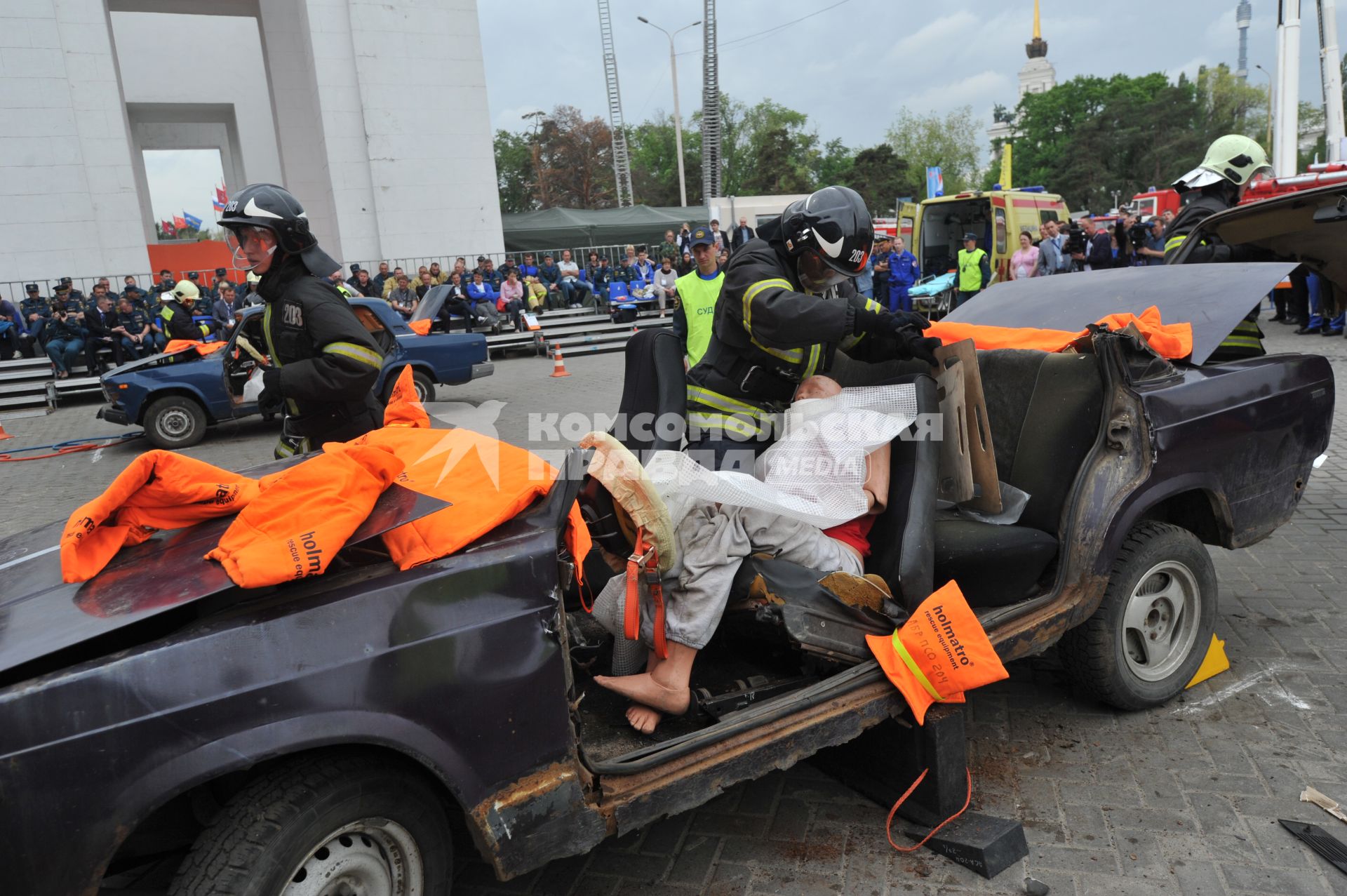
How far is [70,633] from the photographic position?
70.1 inches

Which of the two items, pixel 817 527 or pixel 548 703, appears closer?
pixel 548 703

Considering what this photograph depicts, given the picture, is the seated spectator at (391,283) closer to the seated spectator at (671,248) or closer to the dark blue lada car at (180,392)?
the seated spectator at (671,248)

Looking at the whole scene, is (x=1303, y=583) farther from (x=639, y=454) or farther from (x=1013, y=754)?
(x=639, y=454)

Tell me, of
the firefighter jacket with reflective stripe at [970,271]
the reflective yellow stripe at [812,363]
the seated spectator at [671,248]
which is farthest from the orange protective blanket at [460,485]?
the seated spectator at [671,248]

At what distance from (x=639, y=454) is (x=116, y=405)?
9.63 metres

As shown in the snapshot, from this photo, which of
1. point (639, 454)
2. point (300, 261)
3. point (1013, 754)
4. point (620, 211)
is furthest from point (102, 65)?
point (1013, 754)

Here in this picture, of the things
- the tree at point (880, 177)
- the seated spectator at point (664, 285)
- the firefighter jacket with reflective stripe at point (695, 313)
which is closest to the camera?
the firefighter jacket with reflective stripe at point (695, 313)

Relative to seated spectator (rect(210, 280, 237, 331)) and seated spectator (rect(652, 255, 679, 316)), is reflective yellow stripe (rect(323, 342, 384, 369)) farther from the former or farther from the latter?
seated spectator (rect(652, 255, 679, 316))

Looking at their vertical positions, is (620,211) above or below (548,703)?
above

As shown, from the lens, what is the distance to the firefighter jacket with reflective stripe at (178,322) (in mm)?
14703

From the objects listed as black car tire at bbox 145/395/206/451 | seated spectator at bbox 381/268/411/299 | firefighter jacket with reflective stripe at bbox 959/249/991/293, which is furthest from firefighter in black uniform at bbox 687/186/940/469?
seated spectator at bbox 381/268/411/299

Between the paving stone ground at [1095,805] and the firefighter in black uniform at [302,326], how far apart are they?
1.93 metres

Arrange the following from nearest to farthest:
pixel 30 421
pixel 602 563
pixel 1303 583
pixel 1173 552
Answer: pixel 602 563, pixel 1173 552, pixel 1303 583, pixel 30 421

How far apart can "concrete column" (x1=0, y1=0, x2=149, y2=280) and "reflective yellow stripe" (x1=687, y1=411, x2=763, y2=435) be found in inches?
753
